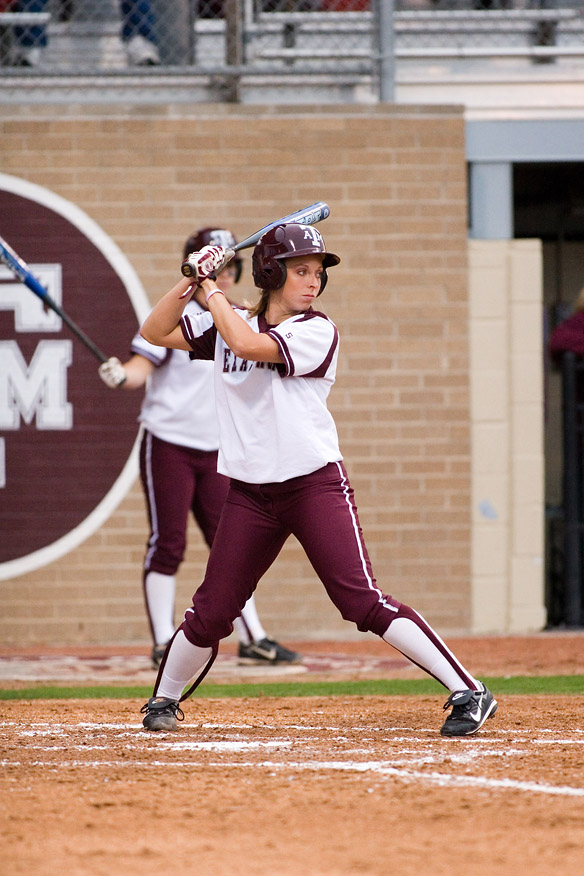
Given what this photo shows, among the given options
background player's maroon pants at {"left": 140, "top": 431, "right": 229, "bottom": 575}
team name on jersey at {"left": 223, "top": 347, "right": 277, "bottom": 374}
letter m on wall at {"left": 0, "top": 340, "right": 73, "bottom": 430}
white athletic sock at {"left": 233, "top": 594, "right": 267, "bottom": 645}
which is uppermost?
team name on jersey at {"left": 223, "top": 347, "right": 277, "bottom": 374}

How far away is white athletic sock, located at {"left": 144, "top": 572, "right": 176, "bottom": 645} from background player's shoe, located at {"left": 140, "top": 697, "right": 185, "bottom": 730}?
2.01 metres

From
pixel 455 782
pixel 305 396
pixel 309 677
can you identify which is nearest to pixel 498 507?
pixel 309 677

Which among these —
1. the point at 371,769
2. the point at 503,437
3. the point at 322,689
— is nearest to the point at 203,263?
the point at 371,769

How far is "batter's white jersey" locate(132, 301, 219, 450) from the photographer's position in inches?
259

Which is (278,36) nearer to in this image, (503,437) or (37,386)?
(37,386)

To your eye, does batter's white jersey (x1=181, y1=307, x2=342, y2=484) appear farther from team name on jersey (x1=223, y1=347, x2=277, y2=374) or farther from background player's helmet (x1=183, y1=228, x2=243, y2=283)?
background player's helmet (x1=183, y1=228, x2=243, y2=283)

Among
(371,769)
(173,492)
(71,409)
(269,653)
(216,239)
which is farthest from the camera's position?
(71,409)

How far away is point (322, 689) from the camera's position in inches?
245

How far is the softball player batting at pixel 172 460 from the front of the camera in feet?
21.5

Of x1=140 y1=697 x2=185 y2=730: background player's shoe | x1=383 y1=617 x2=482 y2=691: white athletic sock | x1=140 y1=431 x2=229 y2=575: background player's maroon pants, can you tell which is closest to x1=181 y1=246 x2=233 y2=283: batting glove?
x1=383 y1=617 x2=482 y2=691: white athletic sock

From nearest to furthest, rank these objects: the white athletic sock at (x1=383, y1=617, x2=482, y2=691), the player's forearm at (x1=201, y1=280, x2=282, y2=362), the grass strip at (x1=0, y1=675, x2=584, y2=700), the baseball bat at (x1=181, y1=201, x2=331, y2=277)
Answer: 1. the player's forearm at (x1=201, y1=280, x2=282, y2=362)
2. the white athletic sock at (x1=383, y1=617, x2=482, y2=691)
3. the baseball bat at (x1=181, y1=201, x2=331, y2=277)
4. the grass strip at (x1=0, y1=675, x2=584, y2=700)

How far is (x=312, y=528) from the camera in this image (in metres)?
4.31

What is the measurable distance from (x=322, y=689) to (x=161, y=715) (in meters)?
1.78

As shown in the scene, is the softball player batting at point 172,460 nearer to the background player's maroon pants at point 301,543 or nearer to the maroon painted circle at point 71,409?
the maroon painted circle at point 71,409
